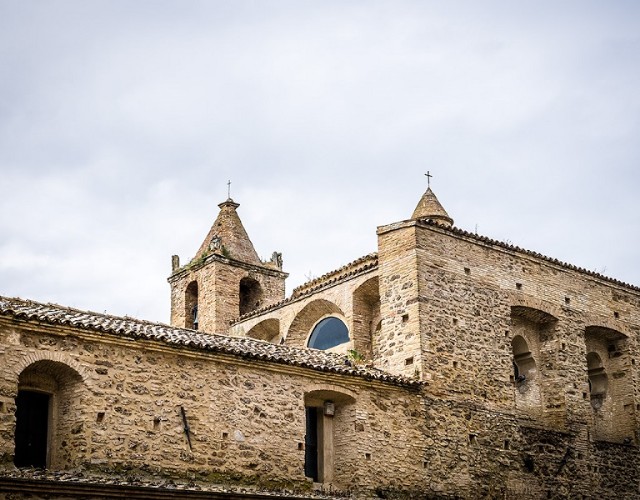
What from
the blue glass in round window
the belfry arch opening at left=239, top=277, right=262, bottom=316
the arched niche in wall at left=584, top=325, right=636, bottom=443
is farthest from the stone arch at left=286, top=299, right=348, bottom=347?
the arched niche in wall at left=584, top=325, right=636, bottom=443

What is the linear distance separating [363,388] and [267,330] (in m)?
8.67

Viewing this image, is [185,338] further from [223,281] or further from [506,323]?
[223,281]

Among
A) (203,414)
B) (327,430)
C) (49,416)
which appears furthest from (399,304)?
(49,416)

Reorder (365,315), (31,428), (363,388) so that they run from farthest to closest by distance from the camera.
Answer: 1. (365,315)
2. (363,388)
3. (31,428)

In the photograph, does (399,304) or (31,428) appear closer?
(31,428)

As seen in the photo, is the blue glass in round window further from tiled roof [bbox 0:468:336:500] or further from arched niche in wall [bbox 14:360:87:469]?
arched niche in wall [bbox 14:360:87:469]

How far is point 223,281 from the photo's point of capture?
28.5m

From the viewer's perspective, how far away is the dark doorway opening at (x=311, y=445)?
695 inches

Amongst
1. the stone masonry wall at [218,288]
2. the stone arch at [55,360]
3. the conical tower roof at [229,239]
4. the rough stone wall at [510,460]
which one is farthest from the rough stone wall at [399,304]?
the conical tower roof at [229,239]

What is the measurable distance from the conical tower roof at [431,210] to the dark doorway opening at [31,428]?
12.9 meters

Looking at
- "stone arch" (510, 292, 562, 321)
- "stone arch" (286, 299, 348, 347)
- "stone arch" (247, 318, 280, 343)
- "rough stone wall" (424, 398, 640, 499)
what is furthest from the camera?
"stone arch" (247, 318, 280, 343)

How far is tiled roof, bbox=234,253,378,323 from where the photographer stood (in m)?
22.3

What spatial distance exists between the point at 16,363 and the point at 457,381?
9.28 metres

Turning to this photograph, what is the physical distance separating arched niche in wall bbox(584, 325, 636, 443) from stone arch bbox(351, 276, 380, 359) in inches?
208
